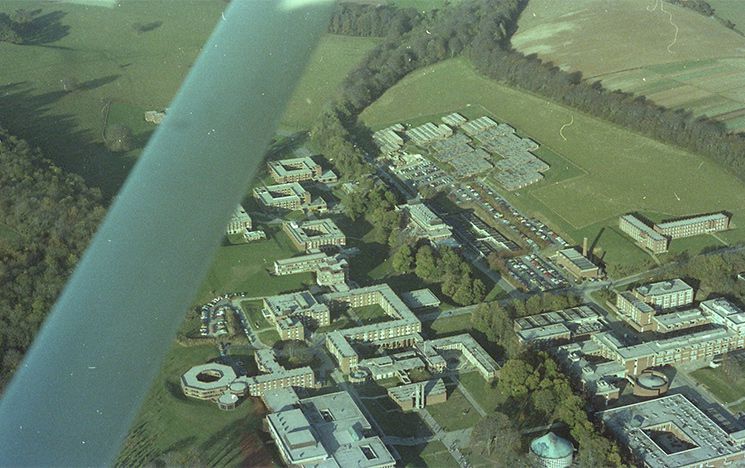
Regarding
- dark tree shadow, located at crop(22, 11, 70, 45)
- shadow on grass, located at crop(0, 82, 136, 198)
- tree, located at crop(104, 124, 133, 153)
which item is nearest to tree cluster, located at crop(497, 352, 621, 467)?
tree, located at crop(104, 124, 133, 153)

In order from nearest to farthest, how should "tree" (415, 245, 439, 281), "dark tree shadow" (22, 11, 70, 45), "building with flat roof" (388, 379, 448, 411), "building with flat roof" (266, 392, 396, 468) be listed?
1. "building with flat roof" (266, 392, 396, 468)
2. "building with flat roof" (388, 379, 448, 411)
3. "tree" (415, 245, 439, 281)
4. "dark tree shadow" (22, 11, 70, 45)

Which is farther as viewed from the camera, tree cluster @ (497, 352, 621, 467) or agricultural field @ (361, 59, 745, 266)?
agricultural field @ (361, 59, 745, 266)

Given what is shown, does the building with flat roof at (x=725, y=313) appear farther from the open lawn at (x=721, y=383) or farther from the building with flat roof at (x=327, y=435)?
the building with flat roof at (x=327, y=435)

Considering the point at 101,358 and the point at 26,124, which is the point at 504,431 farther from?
the point at 26,124

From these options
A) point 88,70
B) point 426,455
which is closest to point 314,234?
point 426,455

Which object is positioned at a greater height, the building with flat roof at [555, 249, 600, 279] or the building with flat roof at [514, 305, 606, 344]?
the building with flat roof at [514, 305, 606, 344]

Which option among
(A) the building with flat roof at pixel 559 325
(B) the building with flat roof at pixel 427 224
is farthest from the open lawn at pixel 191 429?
(B) the building with flat roof at pixel 427 224

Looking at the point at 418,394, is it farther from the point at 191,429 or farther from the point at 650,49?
the point at 650,49

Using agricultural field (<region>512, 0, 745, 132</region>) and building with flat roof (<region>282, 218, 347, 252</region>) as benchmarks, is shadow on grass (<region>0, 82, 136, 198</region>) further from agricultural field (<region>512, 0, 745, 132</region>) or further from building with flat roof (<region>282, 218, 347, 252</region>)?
agricultural field (<region>512, 0, 745, 132</region>)
